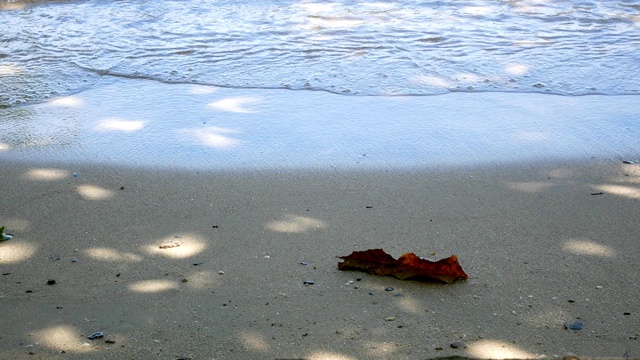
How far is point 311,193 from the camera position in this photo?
4.02 meters

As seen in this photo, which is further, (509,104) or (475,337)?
(509,104)

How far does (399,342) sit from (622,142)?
2864mm

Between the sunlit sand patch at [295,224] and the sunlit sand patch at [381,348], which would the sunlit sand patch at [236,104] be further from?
the sunlit sand patch at [381,348]

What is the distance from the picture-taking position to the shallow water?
625 centimetres

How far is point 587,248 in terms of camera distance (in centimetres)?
338

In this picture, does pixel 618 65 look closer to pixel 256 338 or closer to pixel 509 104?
pixel 509 104

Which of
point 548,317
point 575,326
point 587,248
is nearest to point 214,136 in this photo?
point 587,248

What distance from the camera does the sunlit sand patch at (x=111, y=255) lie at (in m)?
3.28

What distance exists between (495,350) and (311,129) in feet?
8.94

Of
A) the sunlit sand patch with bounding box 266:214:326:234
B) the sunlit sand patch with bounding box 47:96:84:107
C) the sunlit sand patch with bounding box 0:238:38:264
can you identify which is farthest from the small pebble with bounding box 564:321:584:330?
the sunlit sand patch with bounding box 47:96:84:107

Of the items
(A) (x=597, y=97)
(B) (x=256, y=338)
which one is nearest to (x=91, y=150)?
(B) (x=256, y=338)

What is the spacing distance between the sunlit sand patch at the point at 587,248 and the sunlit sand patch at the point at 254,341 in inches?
61.5

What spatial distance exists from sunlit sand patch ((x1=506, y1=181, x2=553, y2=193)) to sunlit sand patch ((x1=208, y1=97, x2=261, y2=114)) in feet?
7.07

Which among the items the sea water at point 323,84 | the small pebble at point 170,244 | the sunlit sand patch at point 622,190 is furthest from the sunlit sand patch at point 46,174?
the sunlit sand patch at point 622,190
